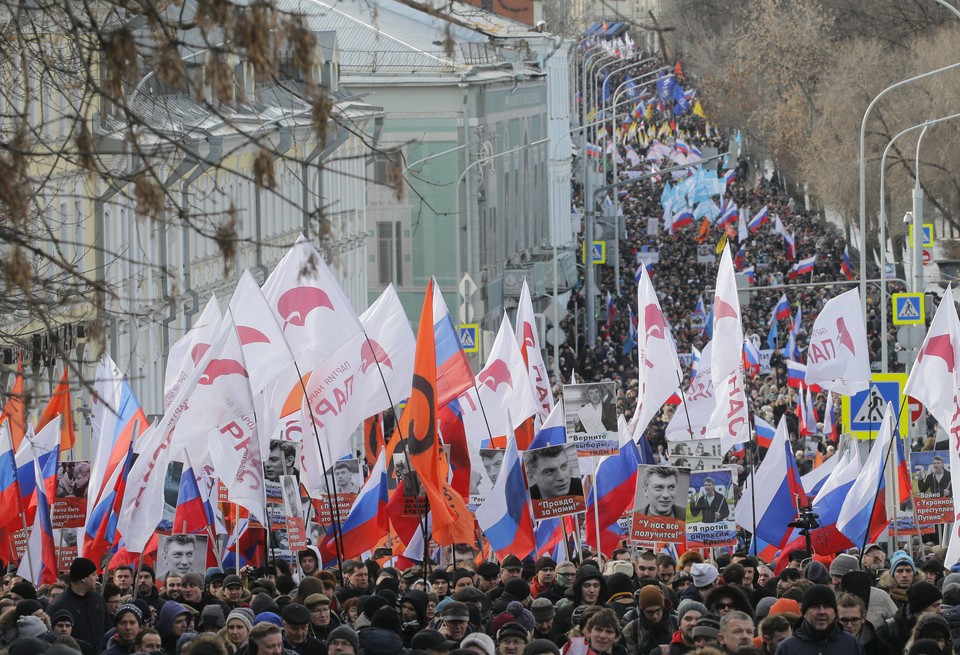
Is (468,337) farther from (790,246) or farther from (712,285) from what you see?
→ (790,246)

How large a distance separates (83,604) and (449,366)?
6295 mm

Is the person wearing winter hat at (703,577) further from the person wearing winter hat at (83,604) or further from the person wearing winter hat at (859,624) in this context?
the person wearing winter hat at (83,604)

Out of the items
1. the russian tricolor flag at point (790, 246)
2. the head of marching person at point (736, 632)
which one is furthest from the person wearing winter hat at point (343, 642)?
the russian tricolor flag at point (790, 246)

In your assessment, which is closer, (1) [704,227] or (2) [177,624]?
(2) [177,624]

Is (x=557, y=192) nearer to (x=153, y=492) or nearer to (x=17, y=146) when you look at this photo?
(x=153, y=492)

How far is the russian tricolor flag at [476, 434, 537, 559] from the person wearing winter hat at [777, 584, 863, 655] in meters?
5.91

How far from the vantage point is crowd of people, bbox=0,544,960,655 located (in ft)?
31.0

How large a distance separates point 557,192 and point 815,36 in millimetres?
15235

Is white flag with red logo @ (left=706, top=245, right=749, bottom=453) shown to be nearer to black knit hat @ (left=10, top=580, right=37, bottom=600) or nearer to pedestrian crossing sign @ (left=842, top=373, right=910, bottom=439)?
pedestrian crossing sign @ (left=842, top=373, right=910, bottom=439)

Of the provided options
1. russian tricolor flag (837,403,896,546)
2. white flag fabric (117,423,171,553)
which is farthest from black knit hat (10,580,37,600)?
russian tricolor flag (837,403,896,546)

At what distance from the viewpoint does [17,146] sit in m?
7.13

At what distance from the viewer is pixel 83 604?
39.2ft

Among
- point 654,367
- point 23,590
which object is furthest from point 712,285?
point 23,590

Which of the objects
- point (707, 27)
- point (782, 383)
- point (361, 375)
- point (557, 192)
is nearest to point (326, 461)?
point (361, 375)
